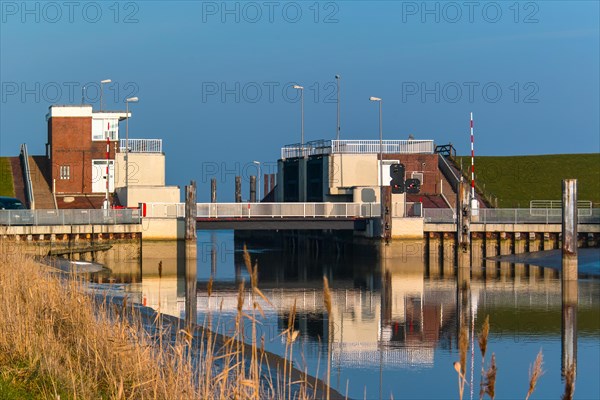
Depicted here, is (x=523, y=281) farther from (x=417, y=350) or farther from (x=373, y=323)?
(x=417, y=350)

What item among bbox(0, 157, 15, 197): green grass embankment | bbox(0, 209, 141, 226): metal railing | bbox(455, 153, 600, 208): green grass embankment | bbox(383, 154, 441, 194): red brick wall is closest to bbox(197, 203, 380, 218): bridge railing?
bbox(0, 209, 141, 226): metal railing

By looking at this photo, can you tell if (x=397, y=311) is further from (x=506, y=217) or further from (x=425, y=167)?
(x=425, y=167)

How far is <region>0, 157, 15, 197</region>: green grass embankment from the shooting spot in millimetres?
68312

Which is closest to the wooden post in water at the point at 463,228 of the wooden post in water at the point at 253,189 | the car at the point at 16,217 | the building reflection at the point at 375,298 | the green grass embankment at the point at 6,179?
A: the building reflection at the point at 375,298

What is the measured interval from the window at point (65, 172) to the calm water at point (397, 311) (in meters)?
14.1

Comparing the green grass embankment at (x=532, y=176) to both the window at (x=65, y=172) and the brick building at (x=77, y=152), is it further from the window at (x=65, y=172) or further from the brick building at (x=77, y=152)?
the window at (x=65, y=172)

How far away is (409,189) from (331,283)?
1545cm

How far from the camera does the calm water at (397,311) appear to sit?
64.5 feet

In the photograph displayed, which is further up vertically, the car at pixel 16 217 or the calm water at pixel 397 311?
the car at pixel 16 217

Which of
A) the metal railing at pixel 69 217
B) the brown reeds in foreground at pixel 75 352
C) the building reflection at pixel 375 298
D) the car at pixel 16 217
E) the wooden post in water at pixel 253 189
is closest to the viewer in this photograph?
the brown reeds in foreground at pixel 75 352

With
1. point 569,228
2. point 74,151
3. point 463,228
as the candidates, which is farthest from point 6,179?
point 569,228

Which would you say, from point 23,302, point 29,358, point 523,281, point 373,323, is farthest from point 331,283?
point 29,358

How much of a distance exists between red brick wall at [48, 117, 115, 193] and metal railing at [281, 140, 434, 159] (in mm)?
13470

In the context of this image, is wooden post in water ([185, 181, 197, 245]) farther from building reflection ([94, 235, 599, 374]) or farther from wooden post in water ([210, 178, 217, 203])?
wooden post in water ([210, 178, 217, 203])
